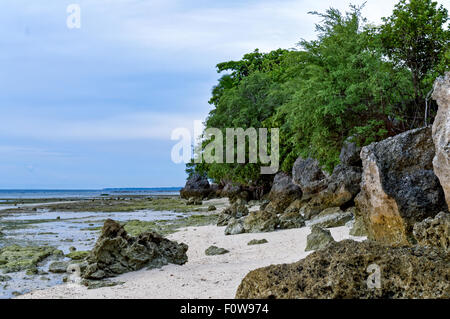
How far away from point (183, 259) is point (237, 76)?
36018mm

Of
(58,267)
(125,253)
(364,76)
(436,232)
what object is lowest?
(58,267)

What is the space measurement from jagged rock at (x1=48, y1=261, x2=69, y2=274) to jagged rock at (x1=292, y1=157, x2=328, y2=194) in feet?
43.6

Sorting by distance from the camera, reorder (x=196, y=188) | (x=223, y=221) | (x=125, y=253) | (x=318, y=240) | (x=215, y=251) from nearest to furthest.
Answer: (x=125, y=253)
(x=318, y=240)
(x=215, y=251)
(x=223, y=221)
(x=196, y=188)

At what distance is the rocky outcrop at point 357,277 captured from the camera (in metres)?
4.74

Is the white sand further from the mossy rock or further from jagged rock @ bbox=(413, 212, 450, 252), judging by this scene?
the mossy rock

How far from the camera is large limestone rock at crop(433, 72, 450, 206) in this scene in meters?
7.34

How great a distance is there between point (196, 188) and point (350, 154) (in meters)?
36.0

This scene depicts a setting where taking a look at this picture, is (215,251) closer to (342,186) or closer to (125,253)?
(125,253)

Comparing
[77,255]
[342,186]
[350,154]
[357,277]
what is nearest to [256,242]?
[77,255]

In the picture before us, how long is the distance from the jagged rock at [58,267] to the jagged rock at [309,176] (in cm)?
1330

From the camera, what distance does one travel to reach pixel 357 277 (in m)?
4.92

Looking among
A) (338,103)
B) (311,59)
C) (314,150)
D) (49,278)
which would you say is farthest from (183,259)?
(311,59)

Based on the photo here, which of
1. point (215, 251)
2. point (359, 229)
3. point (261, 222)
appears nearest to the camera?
point (215, 251)
